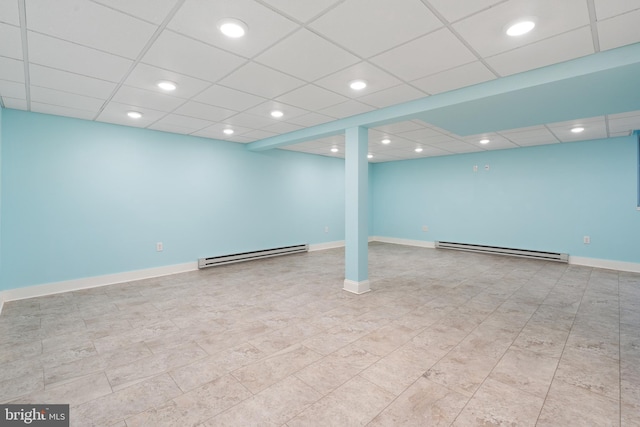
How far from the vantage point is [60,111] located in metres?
3.91

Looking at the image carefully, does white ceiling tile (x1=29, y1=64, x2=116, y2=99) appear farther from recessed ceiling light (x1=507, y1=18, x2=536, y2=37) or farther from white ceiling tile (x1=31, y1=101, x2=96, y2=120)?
recessed ceiling light (x1=507, y1=18, x2=536, y2=37)

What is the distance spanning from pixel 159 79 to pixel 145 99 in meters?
0.76

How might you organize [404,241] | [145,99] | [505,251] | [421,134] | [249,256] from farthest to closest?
[404,241]
[505,251]
[249,256]
[421,134]
[145,99]

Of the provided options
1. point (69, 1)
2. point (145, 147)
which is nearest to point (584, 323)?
point (69, 1)

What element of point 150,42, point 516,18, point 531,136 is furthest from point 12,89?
point 531,136

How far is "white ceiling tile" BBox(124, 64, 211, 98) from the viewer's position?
106 inches

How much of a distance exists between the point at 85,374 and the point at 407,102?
163 inches

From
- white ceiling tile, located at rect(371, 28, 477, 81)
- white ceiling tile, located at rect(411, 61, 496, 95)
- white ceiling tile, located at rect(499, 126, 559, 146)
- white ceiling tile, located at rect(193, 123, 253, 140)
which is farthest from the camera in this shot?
white ceiling tile, located at rect(499, 126, 559, 146)

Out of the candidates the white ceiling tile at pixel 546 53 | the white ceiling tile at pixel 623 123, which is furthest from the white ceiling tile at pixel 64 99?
the white ceiling tile at pixel 623 123

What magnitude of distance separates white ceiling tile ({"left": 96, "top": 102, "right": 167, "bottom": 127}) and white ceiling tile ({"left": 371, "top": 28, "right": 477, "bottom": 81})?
319 centimetres

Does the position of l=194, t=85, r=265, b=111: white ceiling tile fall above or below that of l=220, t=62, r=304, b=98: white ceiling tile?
above

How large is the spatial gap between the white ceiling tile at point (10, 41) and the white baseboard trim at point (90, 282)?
3.19 meters

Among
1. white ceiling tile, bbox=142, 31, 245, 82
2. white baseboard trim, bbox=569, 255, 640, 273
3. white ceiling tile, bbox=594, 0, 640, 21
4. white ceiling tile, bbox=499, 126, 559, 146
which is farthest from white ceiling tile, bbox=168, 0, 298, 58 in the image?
white baseboard trim, bbox=569, 255, 640, 273

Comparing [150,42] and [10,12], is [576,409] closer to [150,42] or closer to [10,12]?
[150,42]
